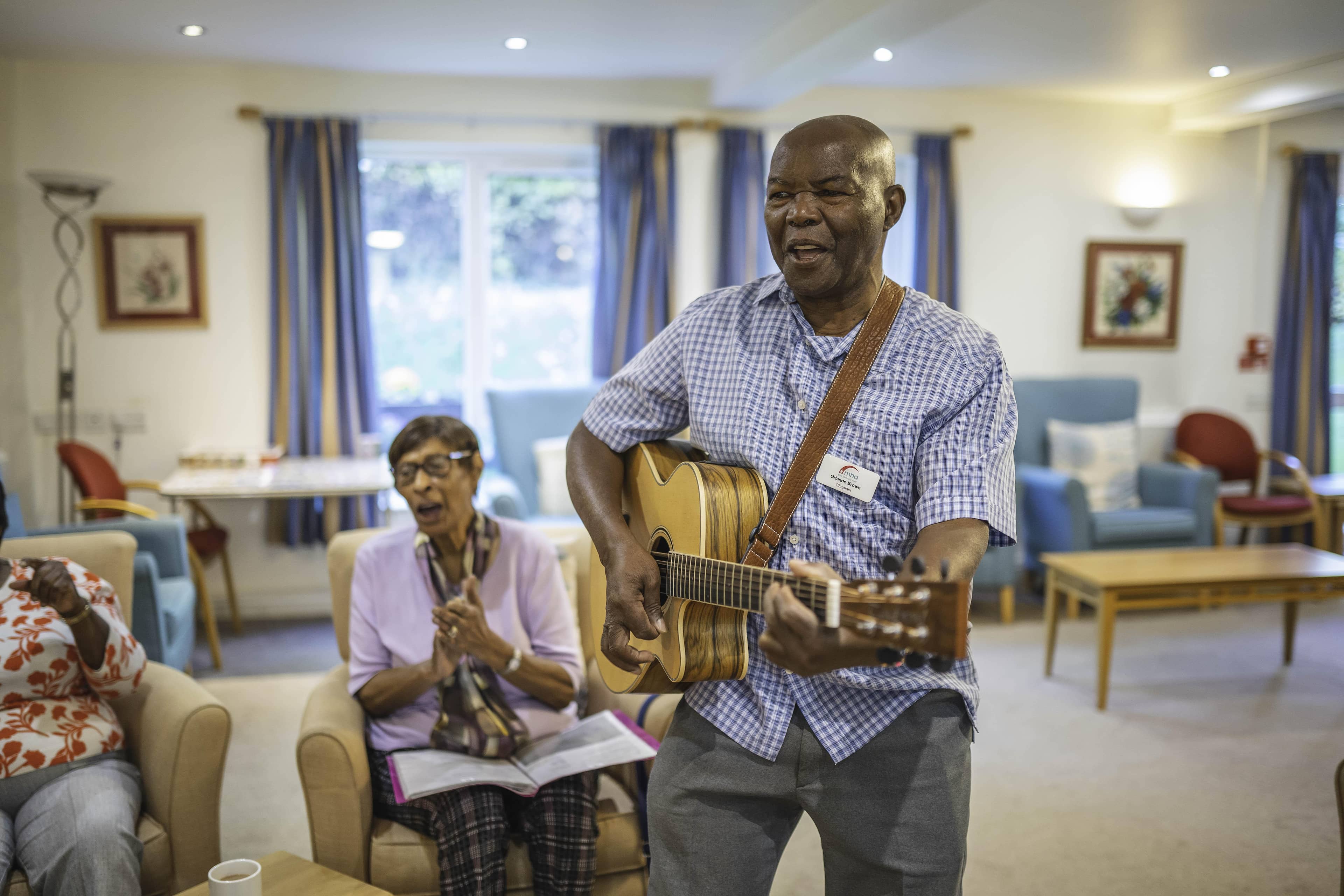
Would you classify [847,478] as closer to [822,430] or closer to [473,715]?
[822,430]

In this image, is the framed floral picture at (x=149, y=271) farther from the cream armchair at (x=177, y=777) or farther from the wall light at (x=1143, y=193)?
the wall light at (x=1143, y=193)

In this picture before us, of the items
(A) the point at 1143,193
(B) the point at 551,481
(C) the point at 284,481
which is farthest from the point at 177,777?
(A) the point at 1143,193

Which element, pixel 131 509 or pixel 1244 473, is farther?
pixel 1244 473

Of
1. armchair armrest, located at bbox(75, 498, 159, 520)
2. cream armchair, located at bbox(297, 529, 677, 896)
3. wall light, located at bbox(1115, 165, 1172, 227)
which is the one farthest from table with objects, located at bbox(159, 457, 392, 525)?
wall light, located at bbox(1115, 165, 1172, 227)

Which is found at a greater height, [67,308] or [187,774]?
[67,308]

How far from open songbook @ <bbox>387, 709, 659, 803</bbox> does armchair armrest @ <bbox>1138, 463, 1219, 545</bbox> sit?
160 inches

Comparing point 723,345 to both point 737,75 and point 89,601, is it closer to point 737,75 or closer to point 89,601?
point 89,601

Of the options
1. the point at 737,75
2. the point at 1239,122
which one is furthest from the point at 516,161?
the point at 1239,122

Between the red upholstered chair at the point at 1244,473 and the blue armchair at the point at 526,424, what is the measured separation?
3.45 m

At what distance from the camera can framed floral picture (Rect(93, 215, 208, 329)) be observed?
497cm

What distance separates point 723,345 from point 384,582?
3.80ft

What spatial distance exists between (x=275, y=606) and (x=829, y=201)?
4756mm

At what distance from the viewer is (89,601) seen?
81.3 inches

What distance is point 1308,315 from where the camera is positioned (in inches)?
235
